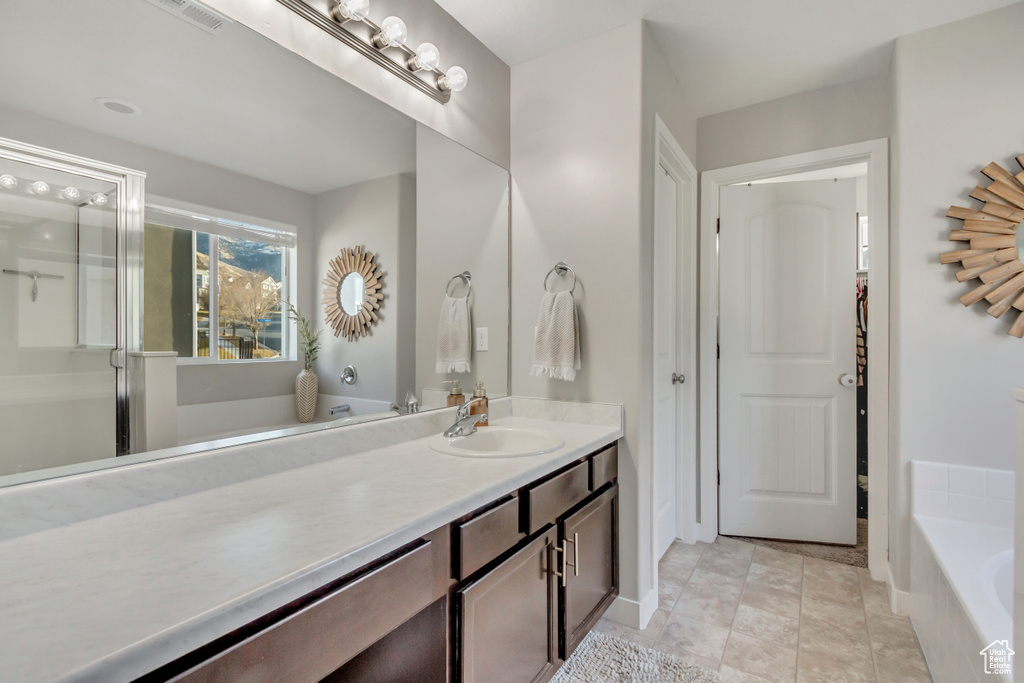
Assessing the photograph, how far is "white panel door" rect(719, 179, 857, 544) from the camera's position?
8.46 feet

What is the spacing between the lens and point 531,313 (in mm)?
2148

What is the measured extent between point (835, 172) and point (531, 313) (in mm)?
2433

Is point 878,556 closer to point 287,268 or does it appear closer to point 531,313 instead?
point 531,313

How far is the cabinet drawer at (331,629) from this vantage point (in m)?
0.66

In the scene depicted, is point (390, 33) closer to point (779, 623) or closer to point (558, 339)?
point (558, 339)

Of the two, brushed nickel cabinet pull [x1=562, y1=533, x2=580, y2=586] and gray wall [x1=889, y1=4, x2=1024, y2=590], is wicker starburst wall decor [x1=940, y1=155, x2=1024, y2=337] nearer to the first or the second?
gray wall [x1=889, y1=4, x2=1024, y2=590]

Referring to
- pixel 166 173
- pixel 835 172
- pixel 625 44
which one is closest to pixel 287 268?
pixel 166 173

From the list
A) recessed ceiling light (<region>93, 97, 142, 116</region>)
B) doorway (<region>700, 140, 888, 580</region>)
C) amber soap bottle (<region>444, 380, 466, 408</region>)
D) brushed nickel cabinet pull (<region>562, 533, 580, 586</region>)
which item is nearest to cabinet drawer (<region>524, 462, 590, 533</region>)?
brushed nickel cabinet pull (<region>562, 533, 580, 586</region>)

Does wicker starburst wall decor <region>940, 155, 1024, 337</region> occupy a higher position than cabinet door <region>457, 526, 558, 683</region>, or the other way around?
wicker starburst wall decor <region>940, 155, 1024, 337</region>

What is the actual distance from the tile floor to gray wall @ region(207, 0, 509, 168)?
211 centimetres

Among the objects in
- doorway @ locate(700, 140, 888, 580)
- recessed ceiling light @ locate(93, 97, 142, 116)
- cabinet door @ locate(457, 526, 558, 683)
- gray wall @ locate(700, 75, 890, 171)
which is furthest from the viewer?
doorway @ locate(700, 140, 888, 580)

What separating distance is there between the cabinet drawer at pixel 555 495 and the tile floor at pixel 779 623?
2.39 feet

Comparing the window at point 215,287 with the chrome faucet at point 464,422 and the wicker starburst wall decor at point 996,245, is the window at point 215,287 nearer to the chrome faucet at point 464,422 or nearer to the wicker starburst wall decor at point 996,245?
the chrome faucet at point 464,422

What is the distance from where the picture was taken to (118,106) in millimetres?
1006
